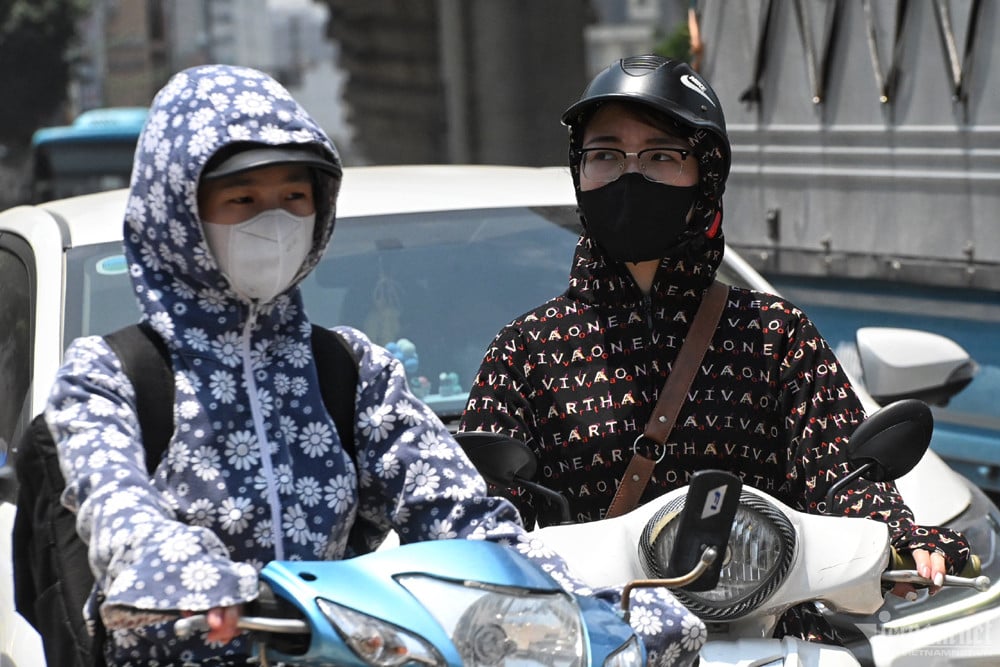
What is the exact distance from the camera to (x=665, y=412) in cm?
291

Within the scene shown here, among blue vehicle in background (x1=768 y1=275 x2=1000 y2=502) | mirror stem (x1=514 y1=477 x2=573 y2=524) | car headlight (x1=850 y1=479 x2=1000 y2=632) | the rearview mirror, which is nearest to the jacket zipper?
mirror stem (x1=514 y1=477 x2=573 y2=524)

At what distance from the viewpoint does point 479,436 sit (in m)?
2.60

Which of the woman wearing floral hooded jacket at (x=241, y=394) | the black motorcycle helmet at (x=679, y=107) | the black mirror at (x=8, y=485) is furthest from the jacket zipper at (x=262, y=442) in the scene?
the black mirror at (x=8, y=485)

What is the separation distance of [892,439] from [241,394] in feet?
3.47

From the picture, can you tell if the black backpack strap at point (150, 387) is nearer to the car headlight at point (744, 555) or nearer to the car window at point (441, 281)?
A: the car headlight at point (744, 555)

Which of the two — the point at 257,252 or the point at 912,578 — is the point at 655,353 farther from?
the point at 257,252

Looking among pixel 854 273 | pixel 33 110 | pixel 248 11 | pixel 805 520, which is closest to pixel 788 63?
pixel 854 273

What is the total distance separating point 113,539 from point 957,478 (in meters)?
2.76

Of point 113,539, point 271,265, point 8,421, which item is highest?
point 271,265

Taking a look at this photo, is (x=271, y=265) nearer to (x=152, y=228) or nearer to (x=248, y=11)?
(x=152, y=228)

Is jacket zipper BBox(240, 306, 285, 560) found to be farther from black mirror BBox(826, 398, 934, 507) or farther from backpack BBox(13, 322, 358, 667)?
black mirror BBox(826, 398, 934, 507)

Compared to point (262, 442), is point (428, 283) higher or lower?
lower

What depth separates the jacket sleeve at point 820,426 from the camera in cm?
286

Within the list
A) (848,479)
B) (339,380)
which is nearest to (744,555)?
(848,479)
